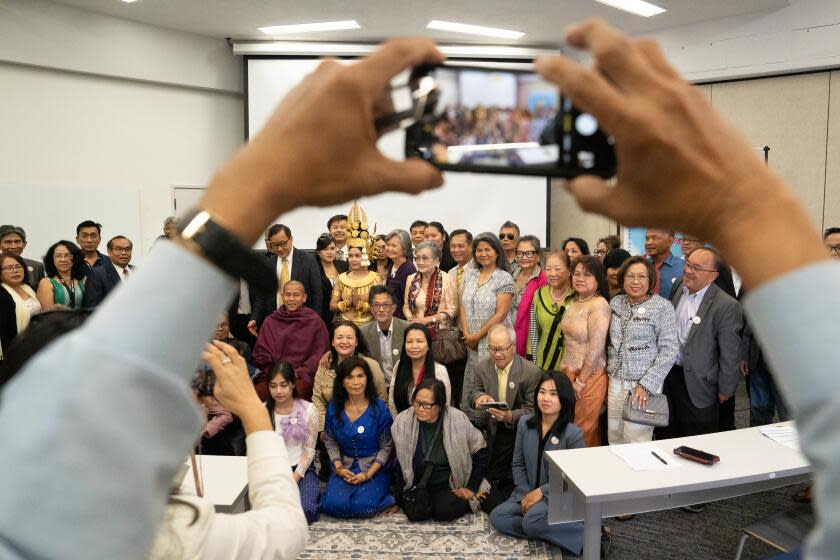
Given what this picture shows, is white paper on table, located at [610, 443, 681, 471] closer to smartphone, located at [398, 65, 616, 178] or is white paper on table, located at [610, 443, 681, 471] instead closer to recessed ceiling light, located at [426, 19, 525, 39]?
smartphone, located at [398, 65, 616, 178]

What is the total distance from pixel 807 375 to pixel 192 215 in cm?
41

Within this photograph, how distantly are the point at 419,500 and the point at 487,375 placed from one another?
0.91m

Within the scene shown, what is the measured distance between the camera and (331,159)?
0.47m

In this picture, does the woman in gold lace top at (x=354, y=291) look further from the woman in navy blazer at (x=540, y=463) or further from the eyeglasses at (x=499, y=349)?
the woman in navy blazer at (x=540, y=463)

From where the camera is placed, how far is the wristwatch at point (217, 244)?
0.38 metres

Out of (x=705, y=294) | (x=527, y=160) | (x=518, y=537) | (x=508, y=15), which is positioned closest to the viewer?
(x=527, y=160)

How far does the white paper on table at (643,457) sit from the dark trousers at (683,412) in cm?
100

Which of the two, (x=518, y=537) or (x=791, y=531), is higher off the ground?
(x=791, y=531)

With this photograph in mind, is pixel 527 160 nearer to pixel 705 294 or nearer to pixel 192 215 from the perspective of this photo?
pixel 192 215

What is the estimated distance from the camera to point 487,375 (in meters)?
3.92

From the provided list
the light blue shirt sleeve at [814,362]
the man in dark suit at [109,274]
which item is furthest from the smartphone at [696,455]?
the man in dark suit at [109,274]

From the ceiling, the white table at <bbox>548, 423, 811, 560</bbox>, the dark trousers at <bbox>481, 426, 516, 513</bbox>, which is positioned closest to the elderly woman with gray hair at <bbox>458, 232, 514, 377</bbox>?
the dark trousers at <bbox>481, 426, 516, 513</bbox>

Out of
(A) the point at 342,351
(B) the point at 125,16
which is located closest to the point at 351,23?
(B) the point at 125,16

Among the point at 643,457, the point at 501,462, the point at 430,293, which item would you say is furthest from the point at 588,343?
the point at 430,293
